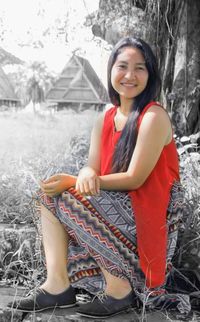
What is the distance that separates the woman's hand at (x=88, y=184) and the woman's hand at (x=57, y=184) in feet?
0.11

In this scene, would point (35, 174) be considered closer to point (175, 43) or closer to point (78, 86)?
point (78, 86)

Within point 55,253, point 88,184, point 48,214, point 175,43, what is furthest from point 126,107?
point 175,43

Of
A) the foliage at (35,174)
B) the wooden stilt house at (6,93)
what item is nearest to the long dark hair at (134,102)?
the foliage at (35,174)

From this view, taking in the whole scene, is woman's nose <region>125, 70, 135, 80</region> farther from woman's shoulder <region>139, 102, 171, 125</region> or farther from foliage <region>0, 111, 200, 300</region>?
foliage <region>0, 111, 200, 300</region>

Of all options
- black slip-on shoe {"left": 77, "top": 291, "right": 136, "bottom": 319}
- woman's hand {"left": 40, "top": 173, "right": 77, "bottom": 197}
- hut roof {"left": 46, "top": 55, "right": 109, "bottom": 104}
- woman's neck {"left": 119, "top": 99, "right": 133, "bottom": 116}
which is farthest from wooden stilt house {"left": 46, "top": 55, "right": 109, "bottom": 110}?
black slip-on shoe {"left": 77, "top": 291, "right": 136, "bottom": 319}

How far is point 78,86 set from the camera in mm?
4266

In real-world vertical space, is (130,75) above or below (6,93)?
above

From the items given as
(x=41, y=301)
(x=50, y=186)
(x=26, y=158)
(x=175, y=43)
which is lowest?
(x=41, y=301)

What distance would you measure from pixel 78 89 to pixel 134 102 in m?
2.20

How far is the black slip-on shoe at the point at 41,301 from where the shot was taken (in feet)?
6.55

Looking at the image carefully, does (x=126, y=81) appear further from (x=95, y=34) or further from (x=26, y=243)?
(x=95, y=34)

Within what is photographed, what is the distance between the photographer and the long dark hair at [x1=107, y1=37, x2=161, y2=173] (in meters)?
2.03

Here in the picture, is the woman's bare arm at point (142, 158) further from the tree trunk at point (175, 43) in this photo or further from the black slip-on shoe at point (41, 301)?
the tree trunk at point (175, 43)

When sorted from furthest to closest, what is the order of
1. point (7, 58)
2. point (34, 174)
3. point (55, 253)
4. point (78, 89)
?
1. point (7, 58)
2. point (78, 89)
3. point (34, 174)
4. point (55, 253)
